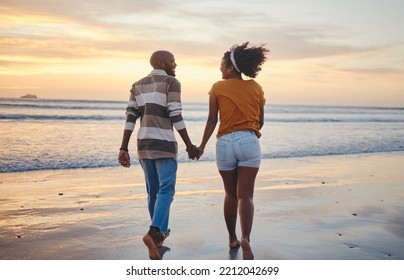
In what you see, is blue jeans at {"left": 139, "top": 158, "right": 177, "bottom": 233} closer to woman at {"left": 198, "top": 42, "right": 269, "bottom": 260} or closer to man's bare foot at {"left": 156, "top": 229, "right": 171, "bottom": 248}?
man's bare foot at {"left": 156, "top": 229, "right": 171, "bottom": 248}

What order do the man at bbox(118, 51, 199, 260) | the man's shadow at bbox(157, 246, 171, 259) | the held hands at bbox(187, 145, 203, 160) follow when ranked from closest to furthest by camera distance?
the man at bbox(118, 51, 199, 260) → the held hands at bbox(187, 145, 203, 160) → the man's shadow at bbox(157, 246, 171, 259)

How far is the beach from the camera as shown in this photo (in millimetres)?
4273

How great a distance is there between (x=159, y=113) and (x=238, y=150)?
77cm

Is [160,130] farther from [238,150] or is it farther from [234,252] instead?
[234,252]

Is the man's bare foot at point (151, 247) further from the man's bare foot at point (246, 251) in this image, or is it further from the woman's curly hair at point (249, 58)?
the woman's curly hair at point (249, 58)

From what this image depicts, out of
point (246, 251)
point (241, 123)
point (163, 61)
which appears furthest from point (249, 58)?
point (246, 251)

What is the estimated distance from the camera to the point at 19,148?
436 inches

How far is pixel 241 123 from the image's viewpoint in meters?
3.90

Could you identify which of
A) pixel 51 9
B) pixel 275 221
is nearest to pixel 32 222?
pixel 275 221

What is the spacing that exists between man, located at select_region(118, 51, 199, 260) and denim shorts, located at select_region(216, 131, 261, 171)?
275 millimetres

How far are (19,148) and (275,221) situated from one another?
794cm

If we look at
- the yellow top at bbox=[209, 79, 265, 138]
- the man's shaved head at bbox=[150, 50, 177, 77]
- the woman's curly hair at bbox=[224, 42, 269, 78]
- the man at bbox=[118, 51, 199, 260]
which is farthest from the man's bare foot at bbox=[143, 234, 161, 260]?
the woman's curly hair at bbox=[224, 42, 269, 78]

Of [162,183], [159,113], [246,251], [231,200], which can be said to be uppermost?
[159,113]
